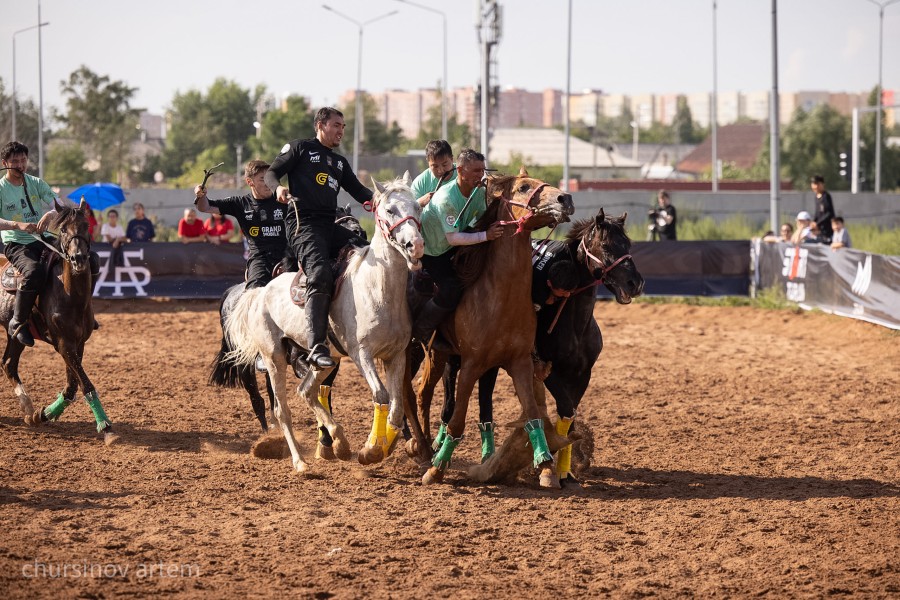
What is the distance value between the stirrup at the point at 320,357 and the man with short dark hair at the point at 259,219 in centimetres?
172

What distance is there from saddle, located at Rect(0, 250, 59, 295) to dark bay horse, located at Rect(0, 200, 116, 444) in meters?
0.05

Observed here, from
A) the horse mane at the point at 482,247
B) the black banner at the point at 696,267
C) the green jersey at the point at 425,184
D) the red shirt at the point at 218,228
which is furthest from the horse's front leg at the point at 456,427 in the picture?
the red shirt at the point at 218,228

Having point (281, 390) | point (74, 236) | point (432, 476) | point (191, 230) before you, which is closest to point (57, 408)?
point (74, 236)

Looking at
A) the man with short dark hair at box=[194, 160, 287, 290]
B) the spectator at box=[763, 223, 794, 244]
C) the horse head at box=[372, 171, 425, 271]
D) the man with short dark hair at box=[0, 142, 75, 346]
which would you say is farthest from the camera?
the spectator at box=[763, 223, 794, 244]

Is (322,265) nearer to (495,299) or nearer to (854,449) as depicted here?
(495,299)

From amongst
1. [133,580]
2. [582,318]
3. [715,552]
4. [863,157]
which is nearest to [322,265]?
[582,318]

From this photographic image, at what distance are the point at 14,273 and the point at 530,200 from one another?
18.1 ft

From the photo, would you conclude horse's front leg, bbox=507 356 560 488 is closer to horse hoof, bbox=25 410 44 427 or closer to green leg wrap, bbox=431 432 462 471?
green leg wrap, bbox=431 432 462 471

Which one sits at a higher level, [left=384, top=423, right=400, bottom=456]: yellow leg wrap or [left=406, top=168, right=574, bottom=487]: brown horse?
[left=406, top=168, right=574, bottom=487]: brown horse

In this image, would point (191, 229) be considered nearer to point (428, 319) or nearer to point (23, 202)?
point (23, 202)

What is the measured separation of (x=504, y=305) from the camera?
7.54 meters

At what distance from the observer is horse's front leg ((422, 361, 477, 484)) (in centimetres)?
767

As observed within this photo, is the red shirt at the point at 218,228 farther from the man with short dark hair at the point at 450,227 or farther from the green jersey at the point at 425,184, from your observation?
the man with short dark hair at the point at 450,227

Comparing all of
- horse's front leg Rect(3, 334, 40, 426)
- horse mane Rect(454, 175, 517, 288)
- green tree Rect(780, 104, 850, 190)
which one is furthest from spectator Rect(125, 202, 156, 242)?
green tree Rect(780, 104, 850, 190)
